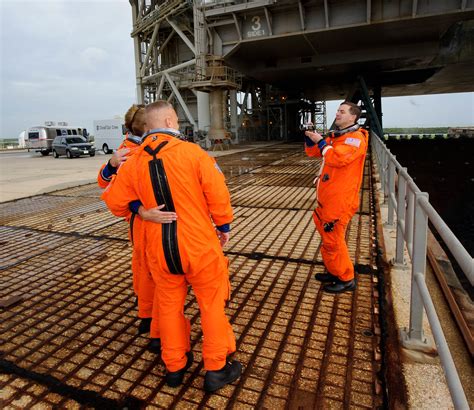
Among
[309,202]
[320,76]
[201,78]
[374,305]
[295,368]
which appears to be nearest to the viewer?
[295,368]

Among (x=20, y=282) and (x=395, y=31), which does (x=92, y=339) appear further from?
(x=395, y=31)

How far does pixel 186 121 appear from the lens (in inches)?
1196

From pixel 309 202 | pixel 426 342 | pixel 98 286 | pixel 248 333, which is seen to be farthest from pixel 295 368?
pixel 309 202

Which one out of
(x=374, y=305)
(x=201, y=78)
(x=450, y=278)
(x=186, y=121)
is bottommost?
(x=450, y=278)

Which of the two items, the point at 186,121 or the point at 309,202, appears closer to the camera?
the point at 309,202

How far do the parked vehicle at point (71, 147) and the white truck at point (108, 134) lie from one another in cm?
226

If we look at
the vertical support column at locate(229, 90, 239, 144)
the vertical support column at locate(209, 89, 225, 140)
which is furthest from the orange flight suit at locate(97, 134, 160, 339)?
the vertical support column at locate(229, 90, 239, 144)

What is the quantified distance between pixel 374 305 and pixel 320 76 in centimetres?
2652

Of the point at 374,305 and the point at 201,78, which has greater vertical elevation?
the point at 201,78

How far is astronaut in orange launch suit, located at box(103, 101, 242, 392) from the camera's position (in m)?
2.12

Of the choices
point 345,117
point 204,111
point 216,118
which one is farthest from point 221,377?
point 204,111

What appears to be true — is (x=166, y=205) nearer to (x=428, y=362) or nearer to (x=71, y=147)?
(x=428, y=362)

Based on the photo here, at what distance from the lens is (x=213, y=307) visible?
2.21 metres

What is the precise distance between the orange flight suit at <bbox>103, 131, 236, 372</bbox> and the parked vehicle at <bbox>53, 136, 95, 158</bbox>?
903 inches
